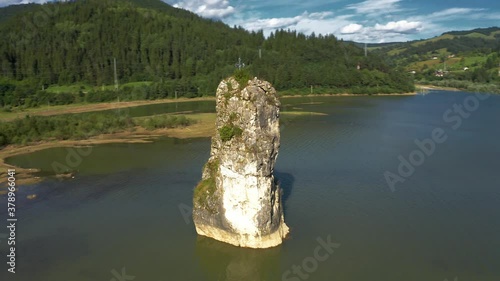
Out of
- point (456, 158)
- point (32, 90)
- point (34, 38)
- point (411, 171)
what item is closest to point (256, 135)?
point (411, 171)

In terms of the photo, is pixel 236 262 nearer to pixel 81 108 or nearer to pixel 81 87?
pixel 81 108

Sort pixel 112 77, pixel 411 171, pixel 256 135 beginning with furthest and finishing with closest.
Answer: pixel 112 77 → pixel 411 171 → pixel 256 135

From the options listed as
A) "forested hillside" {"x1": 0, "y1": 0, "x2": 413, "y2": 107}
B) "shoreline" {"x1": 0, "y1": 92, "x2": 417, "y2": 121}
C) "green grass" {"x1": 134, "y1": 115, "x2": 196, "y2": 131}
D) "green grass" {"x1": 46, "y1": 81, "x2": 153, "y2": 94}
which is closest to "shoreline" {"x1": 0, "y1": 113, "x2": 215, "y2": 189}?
"green grass" {"x1": 134, "y1": 115, "x2": 196, "y2": 131}

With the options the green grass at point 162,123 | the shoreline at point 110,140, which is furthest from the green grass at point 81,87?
the shoreline at point 110,140

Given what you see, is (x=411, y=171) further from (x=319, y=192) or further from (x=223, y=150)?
(x=223, y=150)

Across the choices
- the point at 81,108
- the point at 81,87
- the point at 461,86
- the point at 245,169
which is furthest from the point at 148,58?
the point at 245,169

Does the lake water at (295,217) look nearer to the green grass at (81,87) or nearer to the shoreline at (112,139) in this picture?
the shoreline at (112,139)
